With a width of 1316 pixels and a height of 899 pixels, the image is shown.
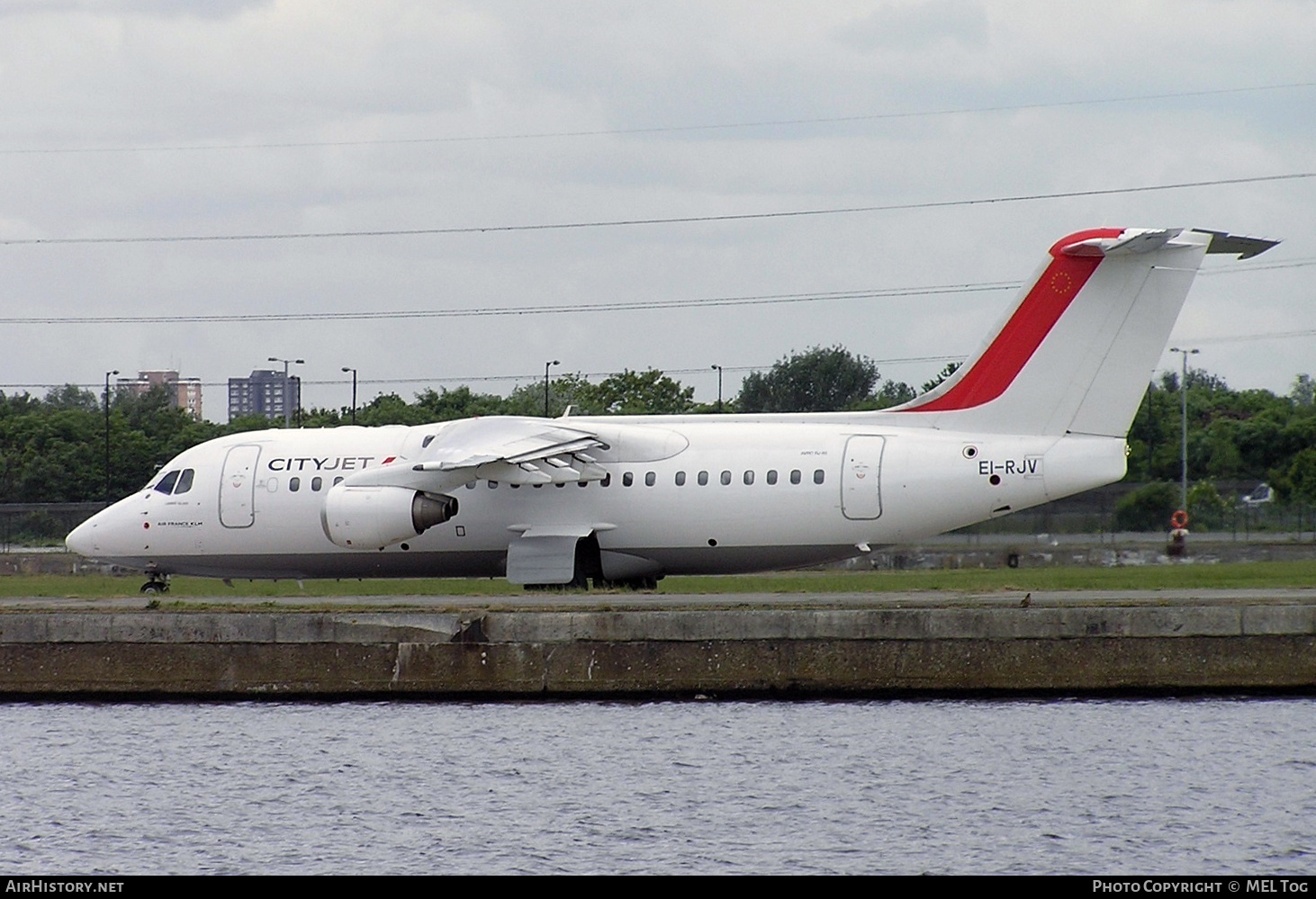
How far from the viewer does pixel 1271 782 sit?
21.1 m

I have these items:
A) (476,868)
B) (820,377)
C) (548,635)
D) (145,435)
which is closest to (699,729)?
(548,635)

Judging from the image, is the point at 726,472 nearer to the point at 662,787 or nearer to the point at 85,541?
the point at 662,787

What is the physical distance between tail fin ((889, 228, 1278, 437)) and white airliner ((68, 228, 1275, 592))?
3 cm

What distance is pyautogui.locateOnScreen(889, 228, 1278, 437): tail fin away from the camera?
31531 mm

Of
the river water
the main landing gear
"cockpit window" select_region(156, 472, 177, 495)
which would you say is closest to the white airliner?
"cockpit window" select_region(156, 472, 177, 495)

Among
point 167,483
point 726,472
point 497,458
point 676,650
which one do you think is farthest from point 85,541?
point 676,650

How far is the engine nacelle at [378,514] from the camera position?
3275 cm

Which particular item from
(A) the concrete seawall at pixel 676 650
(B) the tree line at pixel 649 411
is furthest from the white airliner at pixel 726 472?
(B) the tree line at pixel 649 411

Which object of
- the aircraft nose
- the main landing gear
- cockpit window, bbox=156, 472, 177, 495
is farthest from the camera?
the aircraft nose

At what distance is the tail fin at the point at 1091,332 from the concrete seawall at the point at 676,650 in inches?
201

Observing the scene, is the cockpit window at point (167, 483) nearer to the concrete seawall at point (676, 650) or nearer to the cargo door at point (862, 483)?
the concrete seawall at point (676, 650)

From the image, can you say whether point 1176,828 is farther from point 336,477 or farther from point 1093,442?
point 336,477

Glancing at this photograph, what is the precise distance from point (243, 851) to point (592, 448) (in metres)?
15.7

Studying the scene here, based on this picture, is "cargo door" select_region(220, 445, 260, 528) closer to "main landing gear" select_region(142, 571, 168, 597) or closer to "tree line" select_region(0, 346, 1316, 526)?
"main landing gear" select_region(142, 571, 168, 597)
